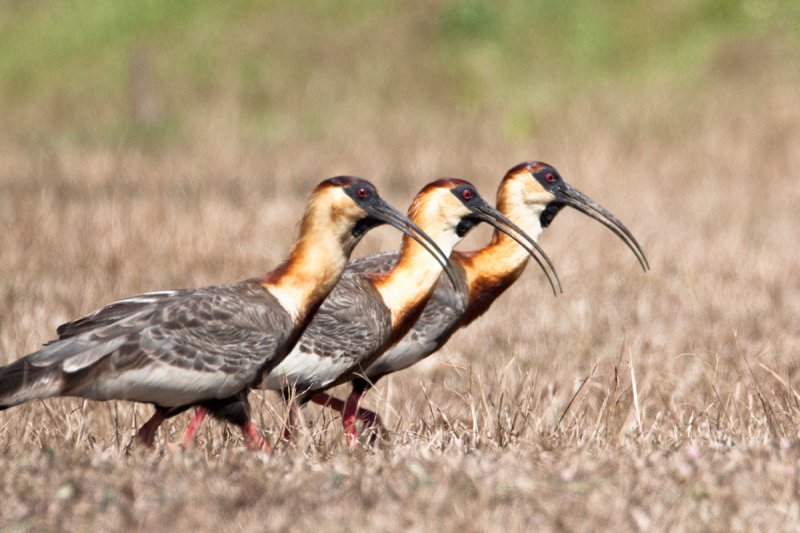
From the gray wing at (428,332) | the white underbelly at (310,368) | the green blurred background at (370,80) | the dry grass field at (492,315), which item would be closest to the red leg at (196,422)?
the dry grass field at (492,315)

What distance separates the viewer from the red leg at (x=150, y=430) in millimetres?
4741

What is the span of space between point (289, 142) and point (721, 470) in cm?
1207

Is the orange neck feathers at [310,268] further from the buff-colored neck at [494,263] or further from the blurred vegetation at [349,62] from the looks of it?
the blurred vegetation at [349,62]

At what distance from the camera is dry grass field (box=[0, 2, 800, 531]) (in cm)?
358

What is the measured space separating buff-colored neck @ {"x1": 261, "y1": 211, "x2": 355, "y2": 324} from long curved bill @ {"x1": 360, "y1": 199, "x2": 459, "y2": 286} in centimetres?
20

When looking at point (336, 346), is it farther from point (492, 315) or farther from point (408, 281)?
point (492, 315)

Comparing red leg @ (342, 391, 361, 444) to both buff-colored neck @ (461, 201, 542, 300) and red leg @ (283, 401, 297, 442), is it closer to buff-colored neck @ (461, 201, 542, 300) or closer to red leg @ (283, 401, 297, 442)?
red leg @ (283, 401, 297, 442)

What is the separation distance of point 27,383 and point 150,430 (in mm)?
557

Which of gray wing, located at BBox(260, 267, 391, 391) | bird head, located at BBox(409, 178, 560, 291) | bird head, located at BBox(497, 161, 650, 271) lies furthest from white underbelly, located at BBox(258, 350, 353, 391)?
bird head, located at BBox(497, 161, 650, 271)

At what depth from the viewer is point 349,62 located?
20109 millimetres

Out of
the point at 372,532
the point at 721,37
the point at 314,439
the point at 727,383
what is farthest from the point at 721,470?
the point at 721,37

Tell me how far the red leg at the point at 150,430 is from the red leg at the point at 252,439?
11.8 inches

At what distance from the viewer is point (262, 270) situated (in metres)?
9.27

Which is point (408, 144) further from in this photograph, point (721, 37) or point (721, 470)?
point (721, 470)
